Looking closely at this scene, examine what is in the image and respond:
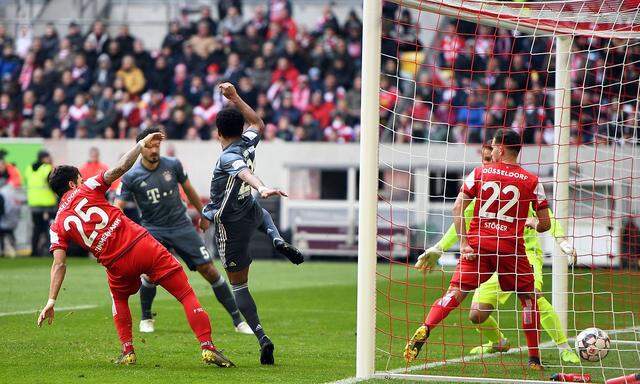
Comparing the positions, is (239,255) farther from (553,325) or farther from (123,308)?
(553,325)

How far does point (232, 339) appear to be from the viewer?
11.1 m

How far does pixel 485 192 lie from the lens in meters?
9.11

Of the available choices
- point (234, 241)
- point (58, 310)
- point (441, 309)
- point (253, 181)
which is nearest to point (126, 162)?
point (253, 181)

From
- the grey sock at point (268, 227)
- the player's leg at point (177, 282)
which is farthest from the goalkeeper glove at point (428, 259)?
the player's leg at point (177, 282)

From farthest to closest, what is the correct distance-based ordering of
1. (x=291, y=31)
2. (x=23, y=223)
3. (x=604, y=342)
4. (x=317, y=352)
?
(x=291, y=31) → (x=23, y=223) → (x=317, y=352) → (x=604, y=342)

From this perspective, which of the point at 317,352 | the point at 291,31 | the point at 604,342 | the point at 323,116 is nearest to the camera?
the point at 604,342

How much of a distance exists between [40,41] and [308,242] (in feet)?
34.0

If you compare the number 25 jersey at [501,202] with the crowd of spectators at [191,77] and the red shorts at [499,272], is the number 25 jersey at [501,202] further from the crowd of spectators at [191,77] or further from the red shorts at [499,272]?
the crowd of spectators at [191,77]

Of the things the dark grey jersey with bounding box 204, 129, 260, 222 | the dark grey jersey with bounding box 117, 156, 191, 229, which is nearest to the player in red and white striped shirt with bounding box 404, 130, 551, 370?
the dark grey jersey with bounding box 204, 129, 260, 222

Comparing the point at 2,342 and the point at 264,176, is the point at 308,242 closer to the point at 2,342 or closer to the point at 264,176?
the point at 264,176

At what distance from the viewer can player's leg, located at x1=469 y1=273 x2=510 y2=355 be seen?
9.70 metres

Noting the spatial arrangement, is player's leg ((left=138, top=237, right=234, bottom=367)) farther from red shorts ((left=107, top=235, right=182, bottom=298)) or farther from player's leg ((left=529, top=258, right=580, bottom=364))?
player's leg ((left=529, top=258, right=580, bottom=364))

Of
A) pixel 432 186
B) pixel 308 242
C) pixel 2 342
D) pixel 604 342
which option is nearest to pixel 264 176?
pixel 308 242

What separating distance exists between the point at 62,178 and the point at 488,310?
3.78 metres
